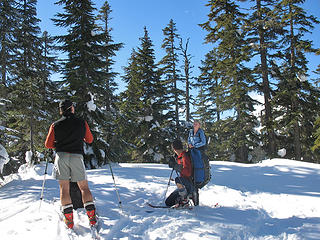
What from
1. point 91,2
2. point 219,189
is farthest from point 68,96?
point 219,189

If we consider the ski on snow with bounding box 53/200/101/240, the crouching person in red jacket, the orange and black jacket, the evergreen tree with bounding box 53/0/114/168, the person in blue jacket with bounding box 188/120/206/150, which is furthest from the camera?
the evergreen tree with bounding box 53/0/114/168

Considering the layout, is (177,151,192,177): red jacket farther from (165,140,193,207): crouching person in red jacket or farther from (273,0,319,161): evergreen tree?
(273,0,319,161): evergreen tree

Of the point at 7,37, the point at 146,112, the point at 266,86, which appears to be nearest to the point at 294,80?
the point at 266,86

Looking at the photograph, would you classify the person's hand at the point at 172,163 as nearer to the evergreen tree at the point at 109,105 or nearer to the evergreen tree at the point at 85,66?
the evergreen tree at the point at 109,105

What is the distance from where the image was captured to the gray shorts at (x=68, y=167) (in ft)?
12.5

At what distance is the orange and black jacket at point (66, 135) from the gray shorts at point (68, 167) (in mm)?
105

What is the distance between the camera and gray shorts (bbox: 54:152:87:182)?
3.80 m

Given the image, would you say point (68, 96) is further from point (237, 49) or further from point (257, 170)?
point (237, 49)

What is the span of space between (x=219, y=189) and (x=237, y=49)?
1499 cm

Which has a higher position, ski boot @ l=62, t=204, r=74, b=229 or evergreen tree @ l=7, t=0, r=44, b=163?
evergreen tree @ l=7, t=0, r=44, b=163

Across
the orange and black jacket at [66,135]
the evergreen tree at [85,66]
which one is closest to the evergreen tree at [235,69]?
the evergreen tree at [85,66]

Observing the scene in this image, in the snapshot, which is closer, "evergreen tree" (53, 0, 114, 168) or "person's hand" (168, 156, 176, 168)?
"person's hand" (168, 156, 176, 168)

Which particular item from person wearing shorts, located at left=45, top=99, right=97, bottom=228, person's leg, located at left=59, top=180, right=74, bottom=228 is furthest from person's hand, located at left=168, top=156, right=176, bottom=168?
person's leg, located at left=59, top=180, right=74, bottom=228

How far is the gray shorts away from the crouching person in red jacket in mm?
2098
